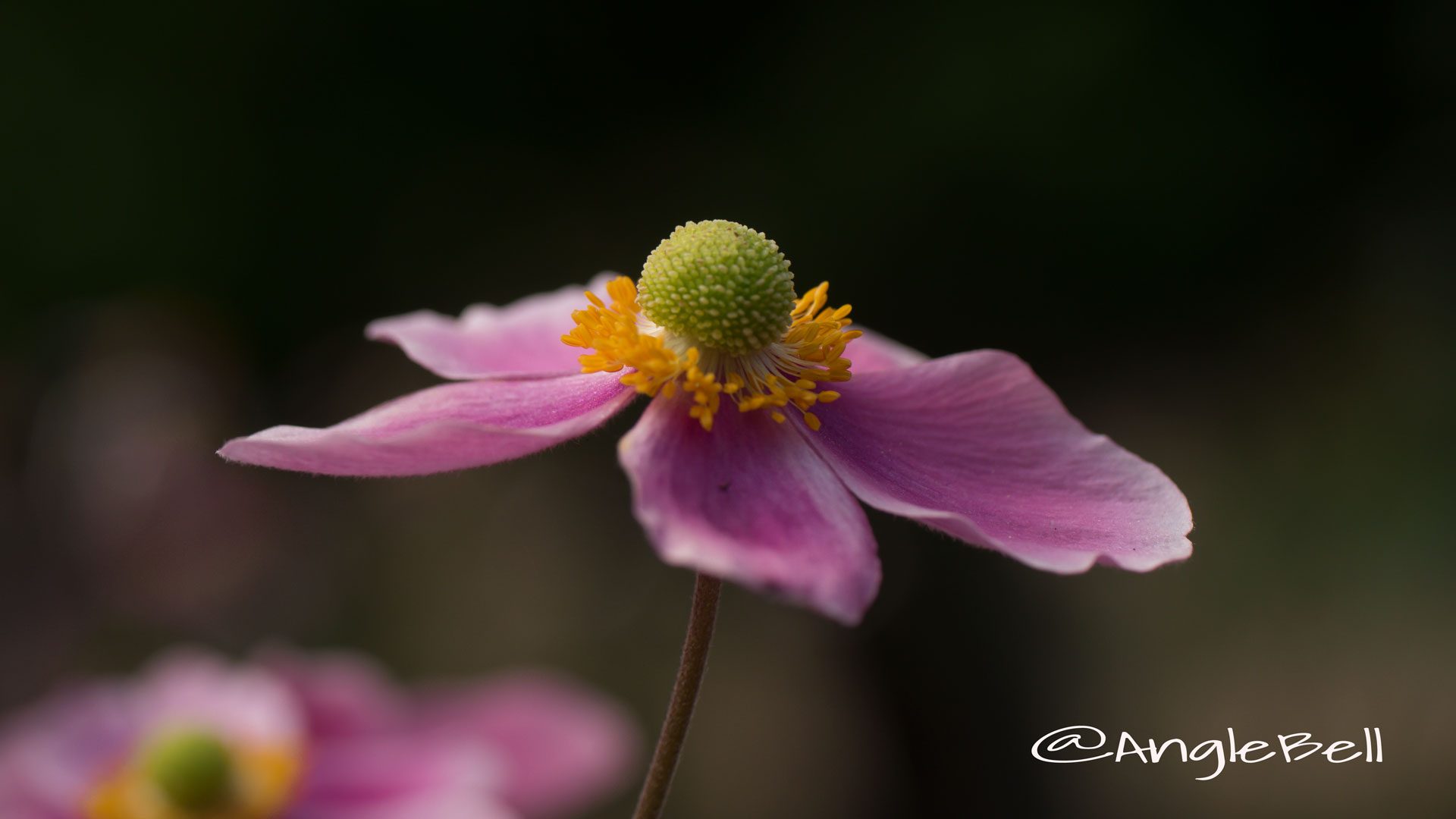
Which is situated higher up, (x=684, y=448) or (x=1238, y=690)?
(x=1238, y=690)

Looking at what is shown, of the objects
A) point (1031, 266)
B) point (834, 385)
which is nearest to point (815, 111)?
point (1031, 266)

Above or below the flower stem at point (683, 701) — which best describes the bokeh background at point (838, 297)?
above

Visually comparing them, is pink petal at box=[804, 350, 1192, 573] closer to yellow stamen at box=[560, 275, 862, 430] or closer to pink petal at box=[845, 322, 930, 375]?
yellow stamen at box=[560, 275, 862, 430]

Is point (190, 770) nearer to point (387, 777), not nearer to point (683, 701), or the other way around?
point (387, 777)

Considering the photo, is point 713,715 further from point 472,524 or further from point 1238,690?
point 1238,690

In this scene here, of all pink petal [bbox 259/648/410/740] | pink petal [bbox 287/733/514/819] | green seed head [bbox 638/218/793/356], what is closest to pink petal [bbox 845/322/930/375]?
green seed head [bbox 638/218/793/356]

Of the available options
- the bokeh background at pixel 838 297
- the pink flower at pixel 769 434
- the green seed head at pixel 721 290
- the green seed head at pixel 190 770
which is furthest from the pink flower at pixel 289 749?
the bokeh background at pixel 838 297

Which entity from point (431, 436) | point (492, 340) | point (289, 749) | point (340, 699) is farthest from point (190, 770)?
point (431, 436)

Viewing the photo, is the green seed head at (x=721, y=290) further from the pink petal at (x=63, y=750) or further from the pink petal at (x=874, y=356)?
the pink petal at (x=63, y=750)
